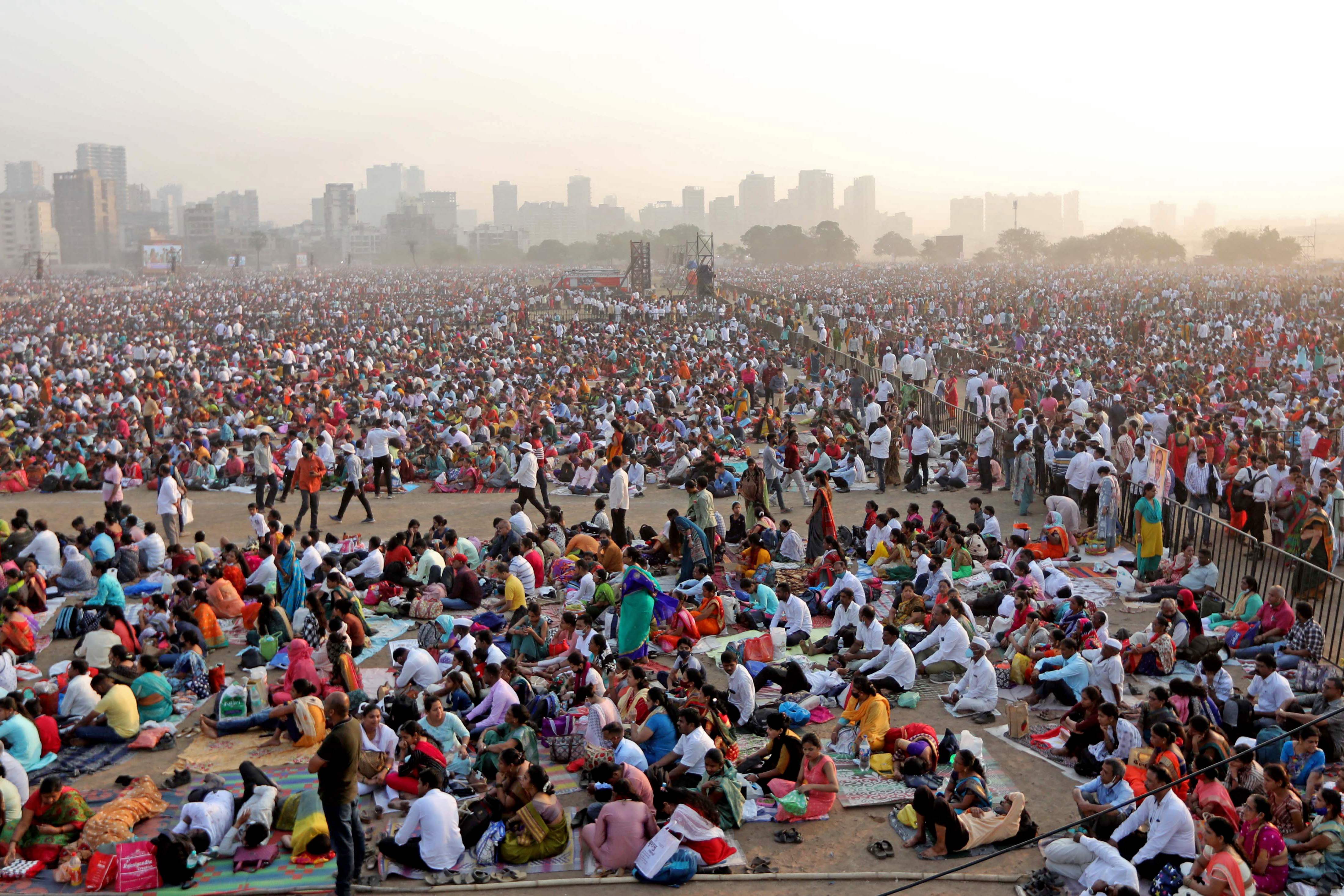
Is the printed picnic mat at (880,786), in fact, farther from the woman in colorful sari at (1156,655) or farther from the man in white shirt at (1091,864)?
the woman in colorful sari at (1156,655)

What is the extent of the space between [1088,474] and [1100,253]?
11621 centimetres

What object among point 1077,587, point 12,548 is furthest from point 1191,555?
point 12,548

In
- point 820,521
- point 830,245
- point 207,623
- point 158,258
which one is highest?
point 830,245

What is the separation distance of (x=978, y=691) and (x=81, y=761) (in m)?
7.04

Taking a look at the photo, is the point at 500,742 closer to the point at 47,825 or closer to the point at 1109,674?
the point at 47,825

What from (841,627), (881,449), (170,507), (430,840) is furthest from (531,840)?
(881,449)

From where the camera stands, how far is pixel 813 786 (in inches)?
287

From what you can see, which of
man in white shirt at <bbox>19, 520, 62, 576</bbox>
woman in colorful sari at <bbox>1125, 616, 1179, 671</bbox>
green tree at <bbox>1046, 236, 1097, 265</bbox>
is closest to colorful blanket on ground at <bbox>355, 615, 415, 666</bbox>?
man in white shirt at <bbox>19, 520, 62, 576</bbox>

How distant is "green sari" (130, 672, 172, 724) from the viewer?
883 centimetres

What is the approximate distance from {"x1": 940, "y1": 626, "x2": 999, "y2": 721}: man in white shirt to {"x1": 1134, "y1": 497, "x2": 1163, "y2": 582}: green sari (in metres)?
3.67

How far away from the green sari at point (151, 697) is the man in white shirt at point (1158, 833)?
727cm

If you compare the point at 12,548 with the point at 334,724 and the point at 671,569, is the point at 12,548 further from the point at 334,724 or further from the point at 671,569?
the point at 334,724

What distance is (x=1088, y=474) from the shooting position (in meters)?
13.7

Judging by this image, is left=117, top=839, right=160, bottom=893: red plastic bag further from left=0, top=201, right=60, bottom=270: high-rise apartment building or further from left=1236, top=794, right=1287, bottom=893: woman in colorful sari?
left=0, top=201, right=60, bottom=270: high-rise apartment building
